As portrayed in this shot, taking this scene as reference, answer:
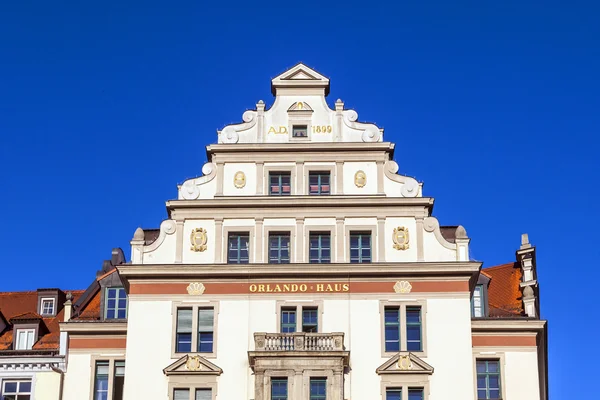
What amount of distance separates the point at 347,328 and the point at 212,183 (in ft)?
32.6

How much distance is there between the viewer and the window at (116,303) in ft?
201

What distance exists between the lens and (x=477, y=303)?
200 ft

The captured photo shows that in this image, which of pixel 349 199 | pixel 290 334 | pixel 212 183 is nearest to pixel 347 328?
pixel 290 334

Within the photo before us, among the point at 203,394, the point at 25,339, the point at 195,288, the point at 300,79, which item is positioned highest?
the point at 300,79

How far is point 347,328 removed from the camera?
184 feet

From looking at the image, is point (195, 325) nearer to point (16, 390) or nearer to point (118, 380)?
point (118, 380)

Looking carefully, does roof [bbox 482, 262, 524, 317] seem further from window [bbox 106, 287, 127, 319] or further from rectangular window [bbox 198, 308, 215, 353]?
window [bbox 106, 287, 127, 319]

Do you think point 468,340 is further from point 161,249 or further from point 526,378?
point 161,249

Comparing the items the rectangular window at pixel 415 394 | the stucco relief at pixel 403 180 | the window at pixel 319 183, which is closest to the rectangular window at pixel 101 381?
the window at pixel 319 183

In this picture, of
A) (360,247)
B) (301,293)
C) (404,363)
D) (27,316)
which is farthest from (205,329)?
(27,316)

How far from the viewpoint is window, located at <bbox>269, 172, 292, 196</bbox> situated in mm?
59312

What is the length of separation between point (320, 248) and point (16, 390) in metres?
17.1

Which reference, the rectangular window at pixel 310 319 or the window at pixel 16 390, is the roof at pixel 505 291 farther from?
the window at pixel 16 390

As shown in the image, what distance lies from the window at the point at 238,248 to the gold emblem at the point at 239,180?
2.52 meters
